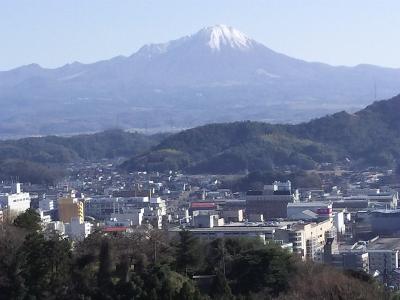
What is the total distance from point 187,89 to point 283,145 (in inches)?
2732

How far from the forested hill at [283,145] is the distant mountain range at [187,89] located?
29.4 meters

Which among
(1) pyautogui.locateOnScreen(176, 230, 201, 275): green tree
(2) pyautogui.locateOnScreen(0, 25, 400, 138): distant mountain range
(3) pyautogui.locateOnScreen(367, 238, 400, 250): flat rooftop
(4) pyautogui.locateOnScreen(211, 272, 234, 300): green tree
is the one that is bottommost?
(3) pyautogui.locateOnScreen(367, 238, 400, 250): flat rooftop

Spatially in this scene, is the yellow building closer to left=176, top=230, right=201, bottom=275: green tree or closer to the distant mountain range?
left=176, top=230, right=201, bottom=275: green tree

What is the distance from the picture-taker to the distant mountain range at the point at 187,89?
4099 inches

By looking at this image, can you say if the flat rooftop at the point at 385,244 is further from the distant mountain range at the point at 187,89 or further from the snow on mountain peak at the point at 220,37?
the snow on mountain peak at the point at 220,37

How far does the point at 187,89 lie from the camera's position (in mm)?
128250

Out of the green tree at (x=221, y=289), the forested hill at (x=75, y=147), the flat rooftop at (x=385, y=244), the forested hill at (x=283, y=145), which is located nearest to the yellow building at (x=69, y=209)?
the flat rooftop at (x=385, y=244)

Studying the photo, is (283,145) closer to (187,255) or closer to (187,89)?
(187,255)

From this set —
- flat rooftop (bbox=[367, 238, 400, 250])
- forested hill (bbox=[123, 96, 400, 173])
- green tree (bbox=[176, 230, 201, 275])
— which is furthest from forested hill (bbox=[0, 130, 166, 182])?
green tree (bbox=[176, 230, 201, 275])

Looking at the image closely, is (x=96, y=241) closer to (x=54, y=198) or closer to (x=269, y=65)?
(x=54, y=198)

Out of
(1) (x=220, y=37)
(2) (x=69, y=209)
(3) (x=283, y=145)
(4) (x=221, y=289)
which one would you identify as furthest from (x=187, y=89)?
(4) (x=221, y=289)

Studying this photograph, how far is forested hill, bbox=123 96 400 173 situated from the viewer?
5694 cm

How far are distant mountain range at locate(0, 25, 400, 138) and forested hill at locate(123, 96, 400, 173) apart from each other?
29.4 metres

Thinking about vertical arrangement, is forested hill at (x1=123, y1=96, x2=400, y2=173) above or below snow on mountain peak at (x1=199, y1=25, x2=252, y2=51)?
below
